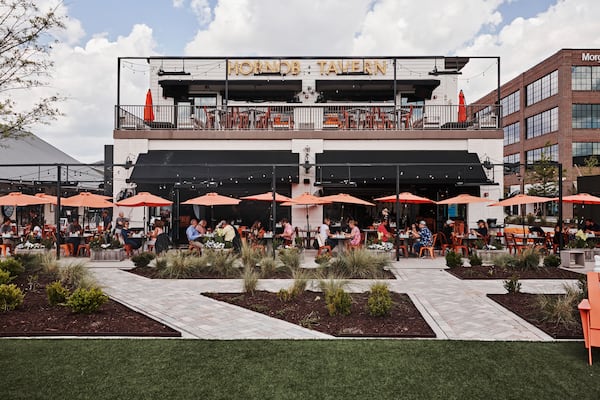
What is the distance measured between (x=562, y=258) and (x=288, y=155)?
11859 millimetres

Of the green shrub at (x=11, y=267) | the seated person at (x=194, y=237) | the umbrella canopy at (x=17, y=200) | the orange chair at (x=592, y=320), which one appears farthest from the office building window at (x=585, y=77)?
the green shrub at (x=11, y=267)

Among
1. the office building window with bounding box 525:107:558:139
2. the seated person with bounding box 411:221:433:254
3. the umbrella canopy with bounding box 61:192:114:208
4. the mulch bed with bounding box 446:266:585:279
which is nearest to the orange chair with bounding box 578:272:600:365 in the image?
the mulch bed with bounding box 446:266:585:279

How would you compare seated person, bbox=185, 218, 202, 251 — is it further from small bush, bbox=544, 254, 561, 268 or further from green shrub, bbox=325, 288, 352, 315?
small bush, bbox=544, 254, 561, 268

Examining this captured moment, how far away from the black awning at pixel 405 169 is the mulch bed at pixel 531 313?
9.42 metres

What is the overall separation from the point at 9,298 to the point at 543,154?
51.9 metres

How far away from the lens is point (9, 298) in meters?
7.05

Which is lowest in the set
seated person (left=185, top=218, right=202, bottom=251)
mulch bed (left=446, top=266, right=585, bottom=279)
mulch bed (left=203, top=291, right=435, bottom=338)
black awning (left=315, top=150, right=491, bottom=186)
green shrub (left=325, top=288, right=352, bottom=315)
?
mulch bed (left=203, top=291, right=435, bottom=338)

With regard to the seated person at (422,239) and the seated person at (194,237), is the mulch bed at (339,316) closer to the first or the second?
the seated person at (194,237)

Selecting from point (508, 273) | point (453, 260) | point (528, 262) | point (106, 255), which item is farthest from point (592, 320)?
point (106, 255)

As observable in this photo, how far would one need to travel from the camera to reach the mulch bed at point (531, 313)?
627cm

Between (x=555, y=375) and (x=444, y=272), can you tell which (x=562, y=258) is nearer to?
(x=444, y=272)

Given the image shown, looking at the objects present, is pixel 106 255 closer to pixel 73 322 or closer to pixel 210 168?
pixel 210 168

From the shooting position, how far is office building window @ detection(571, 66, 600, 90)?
157 ft

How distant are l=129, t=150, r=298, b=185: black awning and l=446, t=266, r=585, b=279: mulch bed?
9.14m
